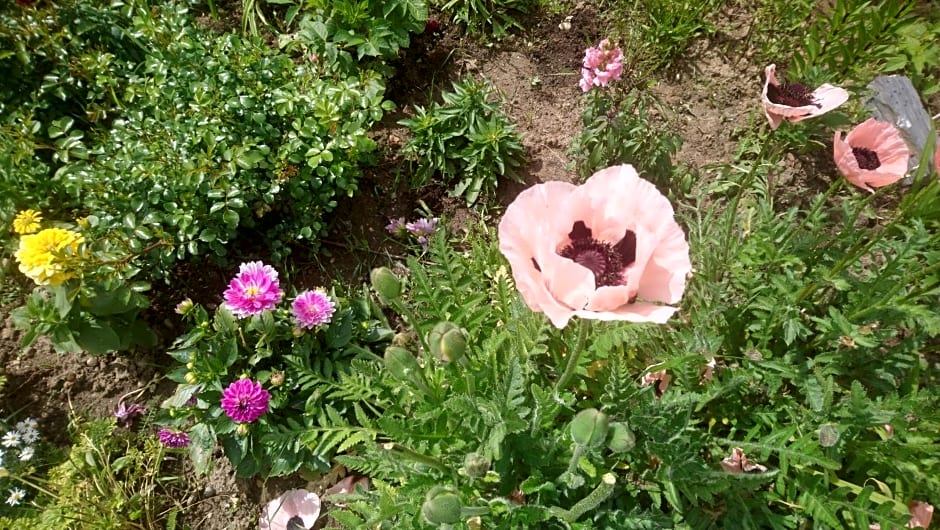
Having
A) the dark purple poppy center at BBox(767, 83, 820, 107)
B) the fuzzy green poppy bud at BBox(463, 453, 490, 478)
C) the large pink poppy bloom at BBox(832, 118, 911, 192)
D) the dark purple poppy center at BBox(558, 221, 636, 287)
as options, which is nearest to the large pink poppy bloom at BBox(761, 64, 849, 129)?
the dark purple poppy center at BBox(767, 83, 820, 107)

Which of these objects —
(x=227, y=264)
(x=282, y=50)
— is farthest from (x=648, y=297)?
(x=282, y=50)

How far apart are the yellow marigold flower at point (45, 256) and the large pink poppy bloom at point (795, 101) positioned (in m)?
2.28

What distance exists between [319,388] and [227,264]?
2.54ft

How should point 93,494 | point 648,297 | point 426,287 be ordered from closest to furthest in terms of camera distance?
point 648,297
point 426,287
point 93,494

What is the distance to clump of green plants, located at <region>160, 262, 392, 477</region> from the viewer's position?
6.59 feet

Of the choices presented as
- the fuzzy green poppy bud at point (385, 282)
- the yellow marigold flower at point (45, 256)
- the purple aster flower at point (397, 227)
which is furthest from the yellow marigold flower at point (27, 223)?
the fuzzy green poppy bud at point (385, 282)

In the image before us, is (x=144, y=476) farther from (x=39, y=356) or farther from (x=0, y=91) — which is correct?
(x=0, y=91)

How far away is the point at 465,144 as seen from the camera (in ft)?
9.00

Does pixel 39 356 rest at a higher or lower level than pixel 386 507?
lower

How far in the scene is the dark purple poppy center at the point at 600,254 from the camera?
1323 mm

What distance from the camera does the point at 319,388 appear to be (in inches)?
81.3

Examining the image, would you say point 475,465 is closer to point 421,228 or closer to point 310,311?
point 310,311

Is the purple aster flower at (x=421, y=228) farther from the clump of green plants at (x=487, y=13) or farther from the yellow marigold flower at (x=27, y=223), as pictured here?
the yellow marigold flower at (x=27, y=223)

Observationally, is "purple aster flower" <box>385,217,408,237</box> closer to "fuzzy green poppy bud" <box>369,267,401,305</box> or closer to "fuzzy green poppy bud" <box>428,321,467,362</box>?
"fuzzy green poppy bud" <box>369,267,401,305</box>
